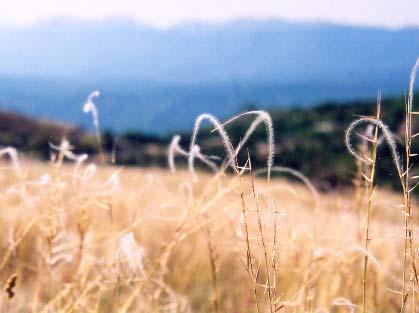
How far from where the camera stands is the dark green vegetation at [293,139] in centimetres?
2856

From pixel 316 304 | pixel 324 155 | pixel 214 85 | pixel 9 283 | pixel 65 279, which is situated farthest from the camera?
pixel 214 85

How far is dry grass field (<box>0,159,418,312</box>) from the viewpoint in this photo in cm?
146

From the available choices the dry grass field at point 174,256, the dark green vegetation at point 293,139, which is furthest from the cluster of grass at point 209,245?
the dark green vegetation at point 293,139

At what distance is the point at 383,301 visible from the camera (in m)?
2.72

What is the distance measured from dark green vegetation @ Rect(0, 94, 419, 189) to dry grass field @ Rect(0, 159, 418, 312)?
21957mm

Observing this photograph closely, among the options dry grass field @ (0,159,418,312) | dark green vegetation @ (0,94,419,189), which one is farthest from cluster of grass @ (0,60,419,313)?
dark green vegetation @ (0,94,419,189)

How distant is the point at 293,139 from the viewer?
1678 inches

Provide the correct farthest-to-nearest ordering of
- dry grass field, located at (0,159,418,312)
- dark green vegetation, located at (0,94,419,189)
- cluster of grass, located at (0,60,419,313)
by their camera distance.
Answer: dark green vegetation, located at (0,94,419,189), dry grass field, located at (0,159,418,312), cluster of grass, located at (0,60,419,313)

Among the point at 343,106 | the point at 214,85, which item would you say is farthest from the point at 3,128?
the point at 214,85

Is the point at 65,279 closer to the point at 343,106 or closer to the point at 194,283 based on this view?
the point at 194,283

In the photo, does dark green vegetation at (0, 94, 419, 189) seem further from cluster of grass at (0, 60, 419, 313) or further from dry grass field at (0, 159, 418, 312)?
cluster of grass at (0, 60, 419, 313)

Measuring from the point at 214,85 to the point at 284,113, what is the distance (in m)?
141

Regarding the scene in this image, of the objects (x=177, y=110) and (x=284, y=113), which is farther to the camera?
(x=177, y=110)

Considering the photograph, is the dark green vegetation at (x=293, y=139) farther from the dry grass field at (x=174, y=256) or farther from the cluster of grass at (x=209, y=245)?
the cluster of grass at (x=209, y=245)
